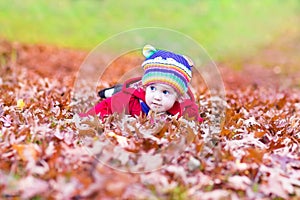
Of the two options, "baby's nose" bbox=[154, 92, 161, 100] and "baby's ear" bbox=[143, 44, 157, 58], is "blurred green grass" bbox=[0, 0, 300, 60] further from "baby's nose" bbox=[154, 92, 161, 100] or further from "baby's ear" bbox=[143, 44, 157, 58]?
"baby's nose" bbox=[154, 92, 161, 100]

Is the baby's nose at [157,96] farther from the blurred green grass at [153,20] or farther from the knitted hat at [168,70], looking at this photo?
the blurred green grass at [153,20]

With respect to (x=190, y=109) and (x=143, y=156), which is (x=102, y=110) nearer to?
(x=190, y=109)

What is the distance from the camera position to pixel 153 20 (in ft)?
49.3

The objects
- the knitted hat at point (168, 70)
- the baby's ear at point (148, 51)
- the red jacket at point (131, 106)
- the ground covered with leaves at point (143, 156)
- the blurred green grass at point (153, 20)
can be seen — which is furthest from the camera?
the blurred green grass at point (153, 20)

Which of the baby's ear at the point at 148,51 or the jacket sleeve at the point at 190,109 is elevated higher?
the baby's ear at the point at 148,51

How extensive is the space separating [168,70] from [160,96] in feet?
0.71

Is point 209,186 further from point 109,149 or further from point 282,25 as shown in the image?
point 282,25

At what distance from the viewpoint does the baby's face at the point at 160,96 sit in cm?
466

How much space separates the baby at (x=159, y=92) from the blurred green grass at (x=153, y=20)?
7.92m

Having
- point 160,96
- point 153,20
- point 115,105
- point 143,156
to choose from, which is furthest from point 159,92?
point 153,20

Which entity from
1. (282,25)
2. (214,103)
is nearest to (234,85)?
(214,103)

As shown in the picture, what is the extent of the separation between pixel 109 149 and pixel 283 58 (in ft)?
33.5

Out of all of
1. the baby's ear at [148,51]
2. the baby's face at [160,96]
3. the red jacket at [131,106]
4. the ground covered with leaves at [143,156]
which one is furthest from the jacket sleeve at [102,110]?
the baby's ear at [148,51]

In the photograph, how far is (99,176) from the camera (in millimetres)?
2971
